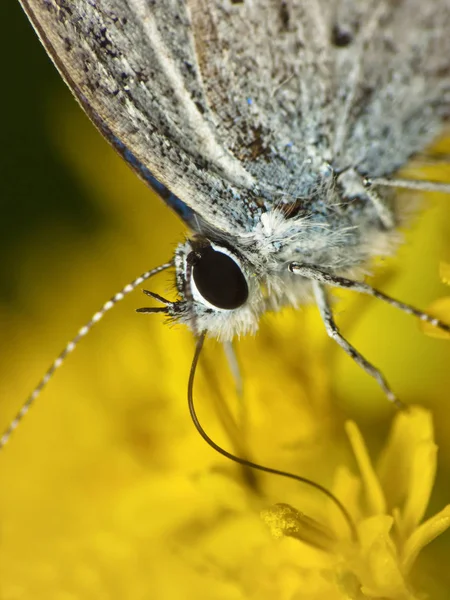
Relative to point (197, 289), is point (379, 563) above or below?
below

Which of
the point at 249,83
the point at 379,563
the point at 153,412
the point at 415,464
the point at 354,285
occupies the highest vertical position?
the point at 249,83

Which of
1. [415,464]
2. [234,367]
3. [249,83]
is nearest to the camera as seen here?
[249,83]

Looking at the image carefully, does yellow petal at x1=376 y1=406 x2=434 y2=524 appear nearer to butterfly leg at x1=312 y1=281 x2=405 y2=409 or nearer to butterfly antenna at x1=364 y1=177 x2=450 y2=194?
butterfly leg at x1=312 y1=281 x2=405 y2=409

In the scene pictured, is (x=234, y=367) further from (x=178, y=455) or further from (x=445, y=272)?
(x=445, y=272)

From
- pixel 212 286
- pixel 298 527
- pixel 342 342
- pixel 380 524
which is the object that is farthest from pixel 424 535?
pixel 212 286

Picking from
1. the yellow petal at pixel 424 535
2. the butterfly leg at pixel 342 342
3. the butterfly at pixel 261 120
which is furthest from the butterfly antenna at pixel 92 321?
the yellow petal at pixel 424 535

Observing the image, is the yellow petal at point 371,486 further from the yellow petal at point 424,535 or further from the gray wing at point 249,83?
the gray wing at point 249,83
